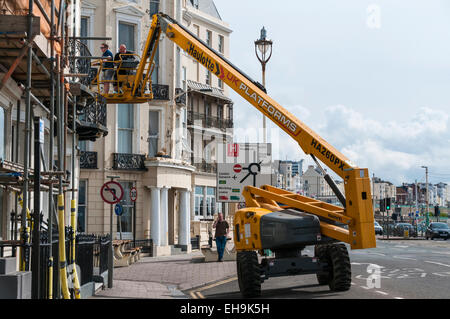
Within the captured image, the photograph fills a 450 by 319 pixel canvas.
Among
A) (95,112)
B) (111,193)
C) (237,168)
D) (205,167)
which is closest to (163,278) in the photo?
(111,193)

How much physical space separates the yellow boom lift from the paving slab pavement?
202cm

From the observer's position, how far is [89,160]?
34.2m

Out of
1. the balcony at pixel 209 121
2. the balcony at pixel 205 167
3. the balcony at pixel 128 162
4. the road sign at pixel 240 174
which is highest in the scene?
the balcony at pixel 209 121

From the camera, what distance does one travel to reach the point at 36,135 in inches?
332

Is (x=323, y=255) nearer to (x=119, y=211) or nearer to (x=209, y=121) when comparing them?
(x=119, y=211)

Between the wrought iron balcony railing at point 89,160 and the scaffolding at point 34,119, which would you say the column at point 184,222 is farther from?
the scaffolding at point 34,119

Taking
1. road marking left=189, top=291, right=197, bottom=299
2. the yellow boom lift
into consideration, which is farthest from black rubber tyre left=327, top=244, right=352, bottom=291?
road marking left=189, top=291, right=197, bottom=299

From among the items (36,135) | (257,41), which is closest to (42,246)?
(36,135)

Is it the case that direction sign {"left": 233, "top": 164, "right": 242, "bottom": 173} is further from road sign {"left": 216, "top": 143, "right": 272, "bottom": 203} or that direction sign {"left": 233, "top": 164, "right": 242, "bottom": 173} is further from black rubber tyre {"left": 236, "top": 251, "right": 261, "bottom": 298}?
black rubber tyre {"left": 236, "top": 251, "right": 261, "bottom": 298}

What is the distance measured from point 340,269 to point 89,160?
20.7 m

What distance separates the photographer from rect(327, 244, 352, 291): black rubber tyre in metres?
15.4

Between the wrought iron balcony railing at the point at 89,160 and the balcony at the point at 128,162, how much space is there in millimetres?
918

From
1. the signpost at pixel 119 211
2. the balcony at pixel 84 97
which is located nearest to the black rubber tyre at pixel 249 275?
the balcony at pixel 84 97

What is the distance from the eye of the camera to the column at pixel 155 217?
34969 mm
